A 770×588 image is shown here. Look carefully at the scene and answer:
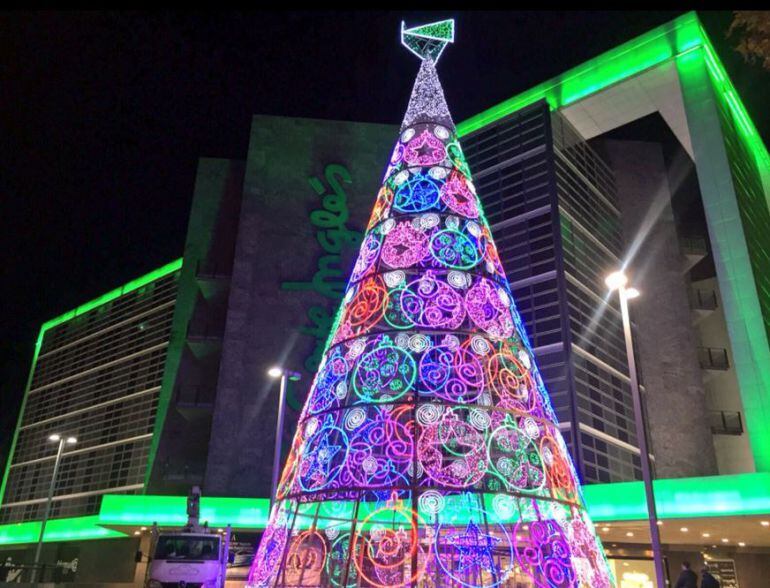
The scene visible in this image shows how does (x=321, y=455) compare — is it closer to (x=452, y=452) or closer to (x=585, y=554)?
(x=452, y=452)

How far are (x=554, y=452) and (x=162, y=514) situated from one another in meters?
22.2

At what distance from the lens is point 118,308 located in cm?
5484

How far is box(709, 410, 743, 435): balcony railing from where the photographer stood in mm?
32000

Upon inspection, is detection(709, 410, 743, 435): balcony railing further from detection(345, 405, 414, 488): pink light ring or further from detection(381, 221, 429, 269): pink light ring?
detection(345, 405, 414, 488): pink light ring

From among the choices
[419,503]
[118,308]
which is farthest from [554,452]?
[118,308]

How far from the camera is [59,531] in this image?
44.2 metres

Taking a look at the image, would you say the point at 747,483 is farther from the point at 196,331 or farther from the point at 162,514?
the point at 196,331

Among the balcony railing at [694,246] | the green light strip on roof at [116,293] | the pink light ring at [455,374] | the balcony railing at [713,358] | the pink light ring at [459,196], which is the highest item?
the green light strip on roof at [116,293]

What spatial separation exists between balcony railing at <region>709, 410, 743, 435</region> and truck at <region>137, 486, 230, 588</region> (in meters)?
27.4

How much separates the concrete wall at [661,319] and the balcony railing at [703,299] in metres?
0.77

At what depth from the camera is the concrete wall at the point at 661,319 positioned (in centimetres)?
3186

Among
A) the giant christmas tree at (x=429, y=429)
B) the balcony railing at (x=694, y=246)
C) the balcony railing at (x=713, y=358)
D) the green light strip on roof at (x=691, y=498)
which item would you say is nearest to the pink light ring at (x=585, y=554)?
the giant christmas tree at (x=429, y=429)

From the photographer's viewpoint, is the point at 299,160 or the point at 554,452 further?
the point at 299,160

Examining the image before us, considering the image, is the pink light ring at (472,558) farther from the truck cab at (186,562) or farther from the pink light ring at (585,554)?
the truck cab at (186,562)
